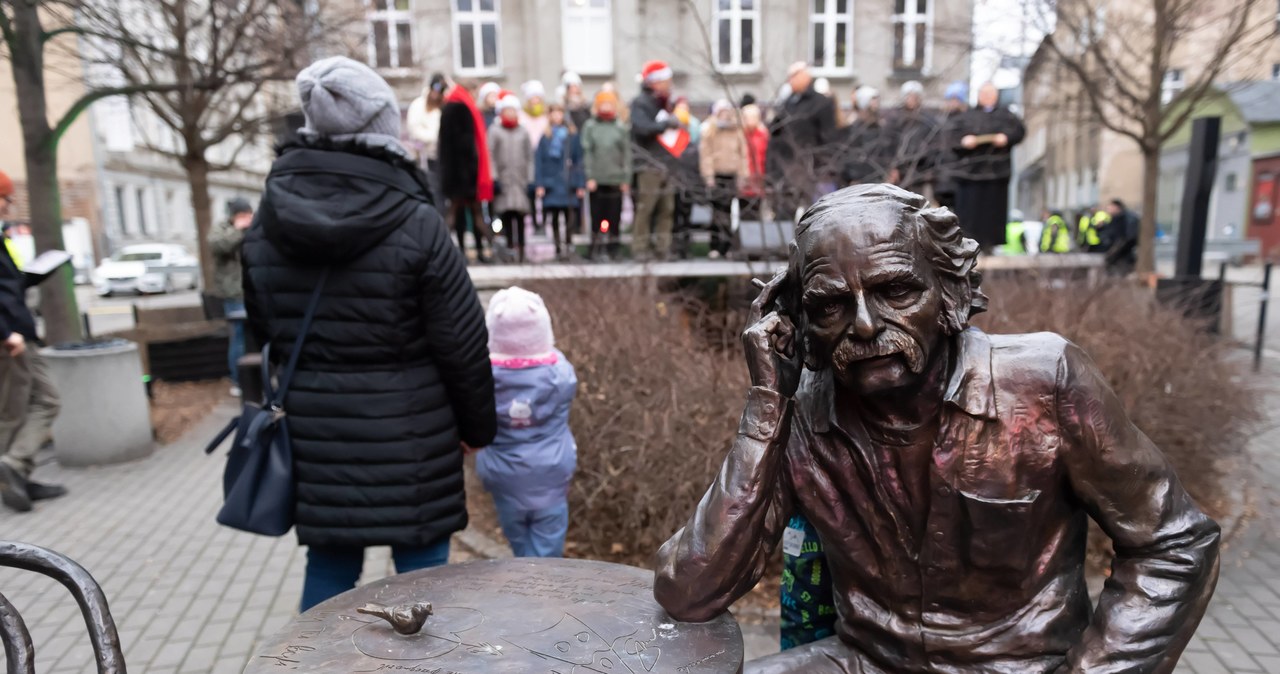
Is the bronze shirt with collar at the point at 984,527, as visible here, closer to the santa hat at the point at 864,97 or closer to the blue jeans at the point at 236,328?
the blue jeans at the point at 236,328

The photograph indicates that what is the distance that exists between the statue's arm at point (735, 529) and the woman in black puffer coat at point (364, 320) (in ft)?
3.56

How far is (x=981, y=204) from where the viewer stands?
9.68m

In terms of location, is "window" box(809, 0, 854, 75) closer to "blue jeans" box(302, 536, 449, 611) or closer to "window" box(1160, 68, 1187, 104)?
"window" box(1160, 68, 1187, 104)

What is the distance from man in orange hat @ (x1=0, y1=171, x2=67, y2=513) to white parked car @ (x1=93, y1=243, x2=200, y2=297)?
2118 cm

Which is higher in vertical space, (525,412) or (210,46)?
(210,46)

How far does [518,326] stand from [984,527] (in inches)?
87.3

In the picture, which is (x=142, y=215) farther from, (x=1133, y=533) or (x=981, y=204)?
(x=1133, y=533)

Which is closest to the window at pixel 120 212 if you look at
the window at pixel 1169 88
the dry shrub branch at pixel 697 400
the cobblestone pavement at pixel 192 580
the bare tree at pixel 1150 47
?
the cobblestone pavement at pixel 192 580

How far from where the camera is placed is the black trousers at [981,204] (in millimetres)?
9586

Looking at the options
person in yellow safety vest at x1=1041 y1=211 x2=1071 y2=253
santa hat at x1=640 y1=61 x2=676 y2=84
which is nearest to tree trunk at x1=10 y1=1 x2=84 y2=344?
santa hat at x1=640 y1=61 x2=676 y2=84

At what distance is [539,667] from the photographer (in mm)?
1667

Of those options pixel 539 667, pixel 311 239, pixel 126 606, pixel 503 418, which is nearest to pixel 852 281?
pixel 539 667

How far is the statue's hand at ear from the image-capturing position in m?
1.75

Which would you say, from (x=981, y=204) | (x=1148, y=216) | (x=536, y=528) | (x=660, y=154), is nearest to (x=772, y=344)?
(x=536, y=528)
